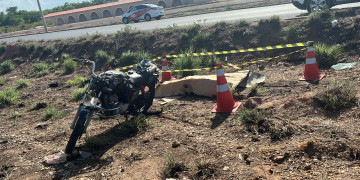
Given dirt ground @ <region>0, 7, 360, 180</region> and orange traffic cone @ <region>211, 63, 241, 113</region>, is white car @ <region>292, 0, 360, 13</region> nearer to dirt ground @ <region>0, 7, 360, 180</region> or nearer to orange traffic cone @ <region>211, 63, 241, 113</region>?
dirt ground @ <region>0, 7, 360, 180</region>

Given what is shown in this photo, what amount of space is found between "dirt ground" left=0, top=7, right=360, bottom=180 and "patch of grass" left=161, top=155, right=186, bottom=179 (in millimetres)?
12

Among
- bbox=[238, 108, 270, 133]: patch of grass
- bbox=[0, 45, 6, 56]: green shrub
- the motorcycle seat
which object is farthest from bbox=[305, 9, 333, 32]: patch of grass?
bbox=[0, 45, 6, 56]: green shrub

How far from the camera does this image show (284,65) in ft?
27.6

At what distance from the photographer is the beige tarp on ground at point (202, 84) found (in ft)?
21.9

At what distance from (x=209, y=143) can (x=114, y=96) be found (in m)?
1.69

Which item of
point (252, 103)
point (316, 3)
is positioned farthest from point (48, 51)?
point (252, 103)

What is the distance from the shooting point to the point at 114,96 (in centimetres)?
529

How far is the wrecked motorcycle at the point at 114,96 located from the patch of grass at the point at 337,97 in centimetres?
277

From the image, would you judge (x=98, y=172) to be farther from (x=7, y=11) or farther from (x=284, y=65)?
(x=7, y=11)

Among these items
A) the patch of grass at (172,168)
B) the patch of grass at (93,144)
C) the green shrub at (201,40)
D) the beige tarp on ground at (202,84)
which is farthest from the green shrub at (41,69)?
the patch of grass at (172,168)

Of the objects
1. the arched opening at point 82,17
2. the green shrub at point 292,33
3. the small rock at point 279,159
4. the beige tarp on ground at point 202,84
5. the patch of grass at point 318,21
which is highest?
the arched opening at point 82,17

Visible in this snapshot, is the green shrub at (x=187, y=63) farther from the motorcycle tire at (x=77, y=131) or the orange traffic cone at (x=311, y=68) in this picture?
the motorcycle tire at (x=77, y=131)

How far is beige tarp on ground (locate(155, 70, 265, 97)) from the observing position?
6676 mm

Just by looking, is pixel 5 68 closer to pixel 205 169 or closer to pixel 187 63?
pixel 187 63
